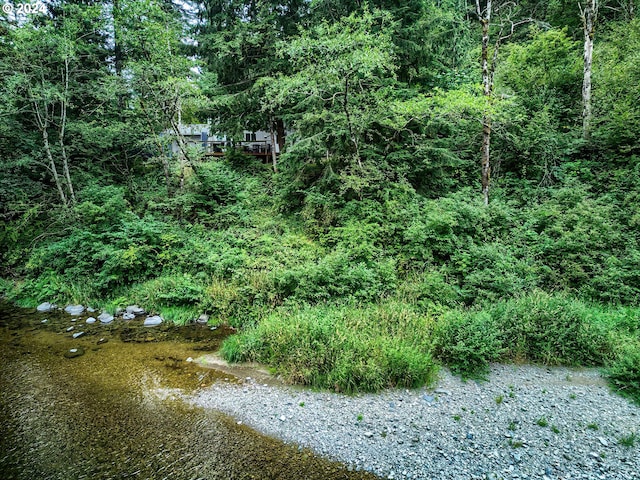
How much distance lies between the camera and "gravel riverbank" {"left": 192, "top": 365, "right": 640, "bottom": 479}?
12.4 ft

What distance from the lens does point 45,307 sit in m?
9.18

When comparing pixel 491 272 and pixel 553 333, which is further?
pixel 491 272

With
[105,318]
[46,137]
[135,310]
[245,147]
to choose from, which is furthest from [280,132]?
[105,318]

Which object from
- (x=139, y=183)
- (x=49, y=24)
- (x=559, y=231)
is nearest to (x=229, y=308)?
(x=559, y=231)

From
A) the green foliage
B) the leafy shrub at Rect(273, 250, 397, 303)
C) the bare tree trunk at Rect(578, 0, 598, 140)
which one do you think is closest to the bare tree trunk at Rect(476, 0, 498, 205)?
the bare tree trunk at Rect(578, 0, 598, 140)

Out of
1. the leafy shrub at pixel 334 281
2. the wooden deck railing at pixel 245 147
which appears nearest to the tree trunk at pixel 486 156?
the leafy shrub at pixel 334 281

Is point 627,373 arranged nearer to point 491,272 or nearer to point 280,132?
point 491,272

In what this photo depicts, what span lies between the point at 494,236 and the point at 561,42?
910 centimetres

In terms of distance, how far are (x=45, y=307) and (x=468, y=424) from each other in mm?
11038

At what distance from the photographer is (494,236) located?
8836mm

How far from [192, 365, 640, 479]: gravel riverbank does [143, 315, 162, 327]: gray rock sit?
355 cm

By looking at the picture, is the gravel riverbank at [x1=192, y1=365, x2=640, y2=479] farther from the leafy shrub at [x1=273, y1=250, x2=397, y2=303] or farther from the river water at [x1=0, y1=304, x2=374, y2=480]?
the leafy shrub at [x1=273, y1=250, x2=397, y2=303]

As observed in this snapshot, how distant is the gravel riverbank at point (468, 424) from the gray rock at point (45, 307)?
686 centimetres

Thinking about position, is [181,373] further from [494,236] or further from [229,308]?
[494,236]
